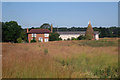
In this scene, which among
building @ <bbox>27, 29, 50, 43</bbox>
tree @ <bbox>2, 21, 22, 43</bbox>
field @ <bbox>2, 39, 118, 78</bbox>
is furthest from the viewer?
building @ <bbox>27, 29, 50, 43</bbox>

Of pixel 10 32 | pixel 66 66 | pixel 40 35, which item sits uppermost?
pixel 10 32

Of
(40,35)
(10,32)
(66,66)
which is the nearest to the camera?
(66,66)

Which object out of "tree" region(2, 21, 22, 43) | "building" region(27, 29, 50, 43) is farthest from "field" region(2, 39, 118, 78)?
"building" region(27, 29, 50, 43)

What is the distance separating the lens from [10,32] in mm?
34312

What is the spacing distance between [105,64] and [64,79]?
302cm

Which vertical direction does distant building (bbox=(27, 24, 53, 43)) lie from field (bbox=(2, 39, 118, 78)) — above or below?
above

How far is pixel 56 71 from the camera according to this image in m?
4.91

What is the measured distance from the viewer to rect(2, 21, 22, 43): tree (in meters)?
33.0

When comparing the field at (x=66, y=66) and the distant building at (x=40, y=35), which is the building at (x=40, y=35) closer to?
the distant building at (x=40, y=35)

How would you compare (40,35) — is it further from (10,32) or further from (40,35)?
(10,32)

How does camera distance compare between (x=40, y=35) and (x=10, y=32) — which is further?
(x=40, y=35)

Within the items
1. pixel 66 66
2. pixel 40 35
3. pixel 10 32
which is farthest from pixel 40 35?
pixel 66 66

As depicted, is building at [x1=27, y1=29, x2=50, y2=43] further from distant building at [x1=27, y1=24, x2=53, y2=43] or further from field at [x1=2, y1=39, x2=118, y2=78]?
field at [x1=2, y1=39, x2=118, y2=78]

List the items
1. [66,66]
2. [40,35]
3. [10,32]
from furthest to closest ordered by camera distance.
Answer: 1. [40,35]
2. [10,32]
3. [66,66]
